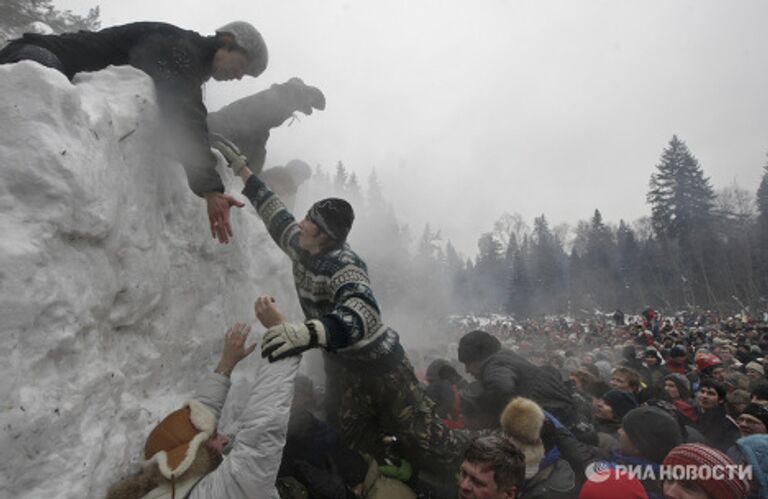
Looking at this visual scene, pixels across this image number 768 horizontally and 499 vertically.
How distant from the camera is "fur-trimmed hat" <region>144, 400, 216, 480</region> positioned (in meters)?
2.11

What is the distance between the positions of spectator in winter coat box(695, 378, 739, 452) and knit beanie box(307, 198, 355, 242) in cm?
472

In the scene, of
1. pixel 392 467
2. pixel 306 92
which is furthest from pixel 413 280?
pixel 392 467

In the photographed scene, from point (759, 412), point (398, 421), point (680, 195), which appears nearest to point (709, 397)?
point (759, 412)

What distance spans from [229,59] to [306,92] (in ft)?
9.53

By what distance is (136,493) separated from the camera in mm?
2133

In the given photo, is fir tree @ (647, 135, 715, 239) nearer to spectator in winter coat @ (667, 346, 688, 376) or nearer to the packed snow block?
spectator in winter coat @ (667, 346, 688, 376)

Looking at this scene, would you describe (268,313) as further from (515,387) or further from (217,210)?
(515,387)

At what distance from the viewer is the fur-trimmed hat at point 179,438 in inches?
83.0

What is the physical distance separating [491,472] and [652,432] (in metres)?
1.86

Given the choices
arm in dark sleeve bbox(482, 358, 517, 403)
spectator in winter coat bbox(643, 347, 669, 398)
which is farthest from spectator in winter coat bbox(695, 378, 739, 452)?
arm in dark sleeve bbox(482, 358, 517, 403)

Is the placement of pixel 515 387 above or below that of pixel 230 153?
below

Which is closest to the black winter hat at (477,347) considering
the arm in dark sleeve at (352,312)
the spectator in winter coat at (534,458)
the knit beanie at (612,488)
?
the spectator in winter coat at (534,458)

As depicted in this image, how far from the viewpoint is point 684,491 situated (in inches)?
96.7

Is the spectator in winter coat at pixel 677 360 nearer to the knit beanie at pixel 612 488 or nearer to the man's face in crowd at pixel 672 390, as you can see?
the man's face in crowd at pixel 672 390
